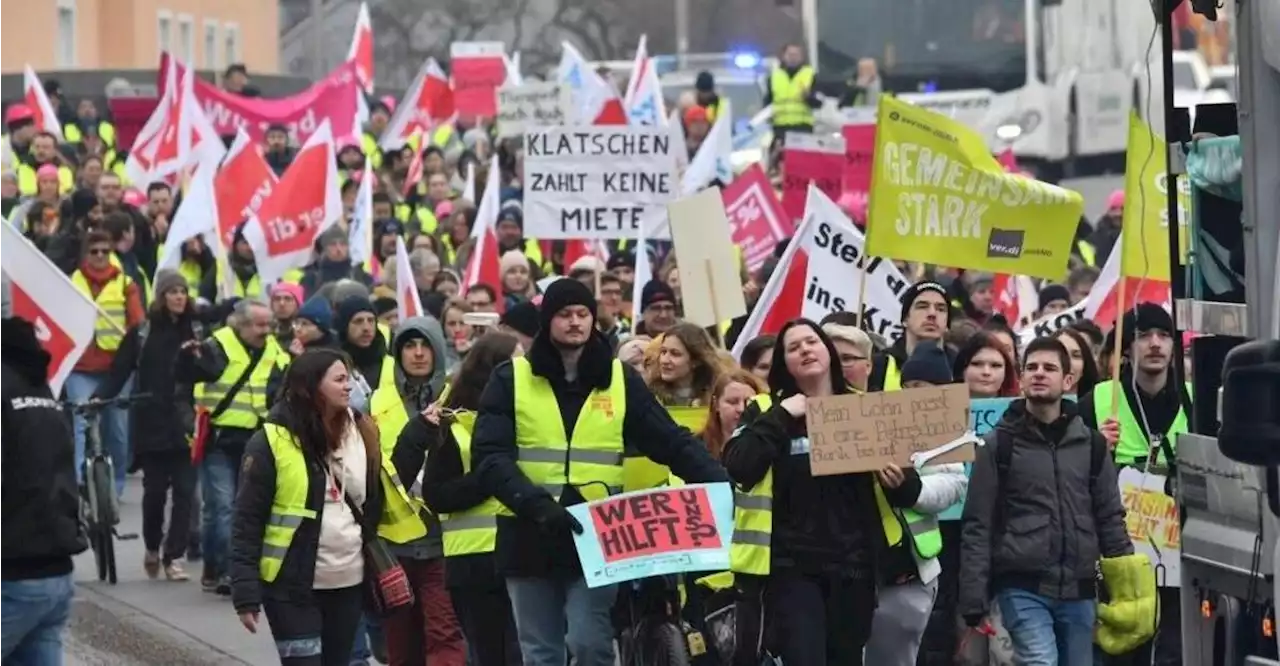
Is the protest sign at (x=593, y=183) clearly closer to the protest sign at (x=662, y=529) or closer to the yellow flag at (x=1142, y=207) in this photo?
the yellow flag at (x=1142, y=207)

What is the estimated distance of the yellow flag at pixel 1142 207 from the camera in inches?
503

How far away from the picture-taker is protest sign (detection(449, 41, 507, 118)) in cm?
3250

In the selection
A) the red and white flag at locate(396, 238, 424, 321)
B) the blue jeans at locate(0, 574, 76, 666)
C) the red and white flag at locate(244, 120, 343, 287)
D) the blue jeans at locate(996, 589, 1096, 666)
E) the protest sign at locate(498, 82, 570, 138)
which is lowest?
the blue jeans at locate(996, 589, 1096, 666)

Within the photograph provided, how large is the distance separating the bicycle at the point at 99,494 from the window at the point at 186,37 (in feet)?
111

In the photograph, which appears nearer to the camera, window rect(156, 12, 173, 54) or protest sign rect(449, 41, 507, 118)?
protest sign rect(449, 41, 507, 118)

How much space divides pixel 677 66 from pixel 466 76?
1374cm

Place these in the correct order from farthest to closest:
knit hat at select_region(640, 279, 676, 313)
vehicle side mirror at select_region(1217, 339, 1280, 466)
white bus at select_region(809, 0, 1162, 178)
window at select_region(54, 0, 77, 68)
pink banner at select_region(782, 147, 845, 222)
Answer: window at select_region(54, 0, 77, 68) → white bus at select_region(809, 0, 1162, 178) → pink banner at select_region(782, 147, 845, 222) → knit hat at select_region(640, 279, 676, 313) → vehicle side mirror at select_region(1217, 339, 1280, 466)

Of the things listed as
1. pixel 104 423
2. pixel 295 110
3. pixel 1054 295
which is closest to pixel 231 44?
pixel 295 110

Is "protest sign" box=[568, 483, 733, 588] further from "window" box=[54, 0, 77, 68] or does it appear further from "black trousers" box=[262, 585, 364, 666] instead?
"window" box=[54, 0, 77, 68]

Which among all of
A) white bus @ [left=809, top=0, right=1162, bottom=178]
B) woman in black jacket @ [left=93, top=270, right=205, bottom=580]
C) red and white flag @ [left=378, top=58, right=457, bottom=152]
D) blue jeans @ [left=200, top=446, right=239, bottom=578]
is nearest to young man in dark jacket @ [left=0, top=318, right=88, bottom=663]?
blue jeans @ [left=200, top=446, right=239, bottom=578]

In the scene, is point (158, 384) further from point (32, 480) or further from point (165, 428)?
point (32, 480)

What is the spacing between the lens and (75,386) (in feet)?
58.7

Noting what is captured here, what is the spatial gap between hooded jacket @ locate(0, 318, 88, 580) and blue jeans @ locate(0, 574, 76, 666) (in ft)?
0.12

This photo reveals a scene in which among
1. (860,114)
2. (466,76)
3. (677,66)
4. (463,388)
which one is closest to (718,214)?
(463,388)
